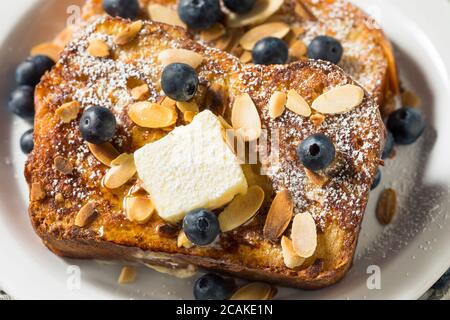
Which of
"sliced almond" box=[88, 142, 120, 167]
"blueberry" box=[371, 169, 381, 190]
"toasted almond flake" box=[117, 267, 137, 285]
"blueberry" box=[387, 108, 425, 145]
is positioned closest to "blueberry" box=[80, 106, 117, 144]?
"sliced almond" box=[88, 142, 120, 167]

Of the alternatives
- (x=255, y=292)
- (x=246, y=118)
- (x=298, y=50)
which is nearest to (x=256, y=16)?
(x=298, y=50)

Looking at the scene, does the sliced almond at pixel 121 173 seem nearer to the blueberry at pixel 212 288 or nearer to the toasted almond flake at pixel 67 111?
the toasted almond flake at pixel 67 111

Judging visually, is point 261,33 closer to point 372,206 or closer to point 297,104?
point 297,104

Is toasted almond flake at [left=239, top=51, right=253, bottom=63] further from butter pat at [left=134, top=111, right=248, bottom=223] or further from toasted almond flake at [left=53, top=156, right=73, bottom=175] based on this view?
toasted almond flake at [left=53, top=156, right=73, bottom=175]

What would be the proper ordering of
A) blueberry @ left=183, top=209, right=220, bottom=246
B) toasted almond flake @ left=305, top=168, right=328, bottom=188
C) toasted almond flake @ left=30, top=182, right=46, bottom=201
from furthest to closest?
toasted almond flake @ left=30, top=182, right=46, bottom=201
toasted almond flake @ left=305, top=168, right=328, bottom=188
blueberry @ left=183, top=209, right=220, bottom=246

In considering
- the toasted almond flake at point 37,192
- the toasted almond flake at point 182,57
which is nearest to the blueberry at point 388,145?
the toasted almond flake at point 182,57

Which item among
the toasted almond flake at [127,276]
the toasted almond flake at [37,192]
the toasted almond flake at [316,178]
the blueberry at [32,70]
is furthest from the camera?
the blueberry at [32,70]

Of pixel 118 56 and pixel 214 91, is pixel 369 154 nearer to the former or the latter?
pixel 214 91
